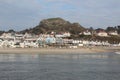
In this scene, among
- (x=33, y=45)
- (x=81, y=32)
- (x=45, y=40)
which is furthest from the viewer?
(x=81, y=32)

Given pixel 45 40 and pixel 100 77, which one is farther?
pixel 45 40

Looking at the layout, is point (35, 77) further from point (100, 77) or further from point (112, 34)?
point (112, 34)

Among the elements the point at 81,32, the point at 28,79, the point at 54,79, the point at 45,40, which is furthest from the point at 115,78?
the point at 81,32

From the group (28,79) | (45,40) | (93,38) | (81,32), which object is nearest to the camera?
(28,79)

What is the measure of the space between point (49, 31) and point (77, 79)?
551 feet

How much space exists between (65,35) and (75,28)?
55.6 ft

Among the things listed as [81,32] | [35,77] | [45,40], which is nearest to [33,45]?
[45,40]

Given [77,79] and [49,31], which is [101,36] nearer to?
[49,31]

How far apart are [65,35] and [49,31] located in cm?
2061

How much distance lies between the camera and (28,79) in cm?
2961

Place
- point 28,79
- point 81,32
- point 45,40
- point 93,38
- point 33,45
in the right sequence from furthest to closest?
point 81,32 → point 93,38 → point 45,40 → point 33,45 → point 28,79

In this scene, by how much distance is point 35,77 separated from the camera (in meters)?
31.2

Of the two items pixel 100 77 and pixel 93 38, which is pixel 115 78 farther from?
pixel 93 38

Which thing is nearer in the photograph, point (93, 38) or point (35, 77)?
point (35, 77)
